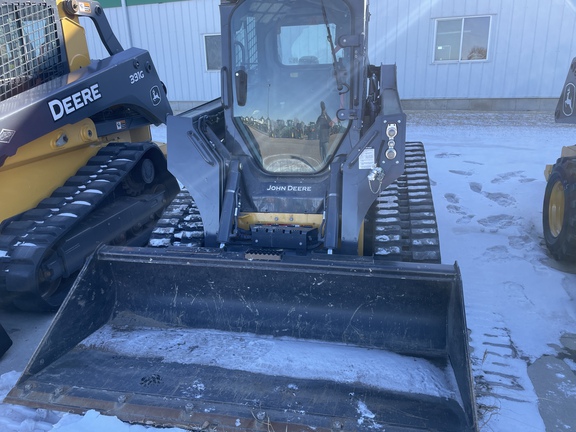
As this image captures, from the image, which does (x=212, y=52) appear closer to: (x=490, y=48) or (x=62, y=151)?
(x=490, y=48)

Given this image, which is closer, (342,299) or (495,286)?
(342,299)

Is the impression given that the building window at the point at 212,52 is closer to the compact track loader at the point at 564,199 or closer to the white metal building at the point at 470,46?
the white metal building at the point at 470,46

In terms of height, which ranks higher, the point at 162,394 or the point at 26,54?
the point at 26,54

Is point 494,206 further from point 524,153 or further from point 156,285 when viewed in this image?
point 156,285

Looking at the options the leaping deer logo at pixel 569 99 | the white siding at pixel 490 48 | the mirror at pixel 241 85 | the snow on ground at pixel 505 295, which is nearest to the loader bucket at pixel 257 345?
the snow on ground at pixel 505 295

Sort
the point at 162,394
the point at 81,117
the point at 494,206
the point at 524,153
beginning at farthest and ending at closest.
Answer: the point at 524,153
the point at 494,206
the point at 81,117
the point at 162,394

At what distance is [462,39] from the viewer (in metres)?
11.5

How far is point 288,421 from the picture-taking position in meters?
2.40

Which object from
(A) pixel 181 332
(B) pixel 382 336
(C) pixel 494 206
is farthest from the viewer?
(C) pixel 494 206

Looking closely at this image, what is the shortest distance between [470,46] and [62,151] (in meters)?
10.1

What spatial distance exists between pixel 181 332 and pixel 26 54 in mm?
2925

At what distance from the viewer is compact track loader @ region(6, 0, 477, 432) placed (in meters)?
2.59

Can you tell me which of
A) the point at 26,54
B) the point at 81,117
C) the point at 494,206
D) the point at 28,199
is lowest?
the point at 494,206

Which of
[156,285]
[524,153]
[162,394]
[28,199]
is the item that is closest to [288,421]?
[162,394]
